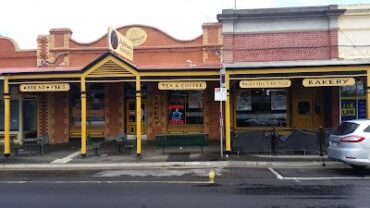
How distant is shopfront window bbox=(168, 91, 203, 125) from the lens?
909 inches

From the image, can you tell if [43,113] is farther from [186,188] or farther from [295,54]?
[186,188]

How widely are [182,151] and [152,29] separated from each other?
725 centimetres

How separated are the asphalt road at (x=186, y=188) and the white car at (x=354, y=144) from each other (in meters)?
0.47

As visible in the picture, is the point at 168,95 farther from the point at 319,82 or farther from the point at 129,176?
the point at 129,176

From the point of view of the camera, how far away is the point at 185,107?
23.2 m

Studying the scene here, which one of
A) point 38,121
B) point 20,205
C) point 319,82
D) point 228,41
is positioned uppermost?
point 228,41

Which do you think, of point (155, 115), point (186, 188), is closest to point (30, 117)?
point (155, 115)

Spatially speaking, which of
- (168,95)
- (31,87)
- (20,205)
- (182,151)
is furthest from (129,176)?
(168,95)

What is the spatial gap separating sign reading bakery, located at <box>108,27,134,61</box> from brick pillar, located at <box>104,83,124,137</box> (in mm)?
4623

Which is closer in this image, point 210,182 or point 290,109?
point 210,182

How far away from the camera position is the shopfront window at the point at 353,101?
21109 millimetres

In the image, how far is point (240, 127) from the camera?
22766 millimetres

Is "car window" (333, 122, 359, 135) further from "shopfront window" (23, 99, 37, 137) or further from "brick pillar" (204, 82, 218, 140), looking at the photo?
"shopfront window" (23, 99, 37, 137)

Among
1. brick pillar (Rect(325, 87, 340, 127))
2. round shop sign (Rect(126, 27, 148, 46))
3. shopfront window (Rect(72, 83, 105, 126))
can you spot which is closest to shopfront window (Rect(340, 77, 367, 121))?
brick pillar (Rect(325, 87, 340, 127))
